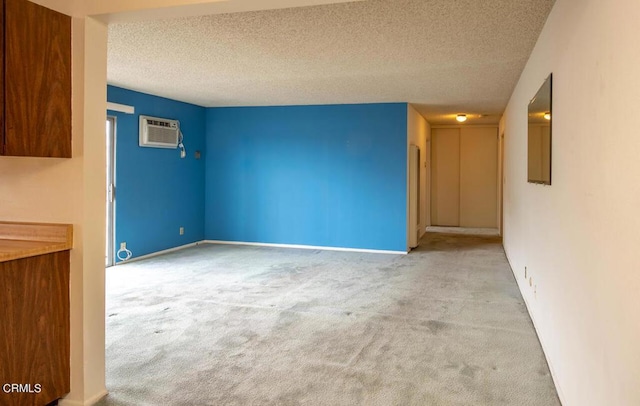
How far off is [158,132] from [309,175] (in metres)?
2.43

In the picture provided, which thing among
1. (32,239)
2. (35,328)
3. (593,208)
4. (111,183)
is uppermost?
(111,183)

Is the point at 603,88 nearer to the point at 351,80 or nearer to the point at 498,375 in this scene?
the point at 498,375

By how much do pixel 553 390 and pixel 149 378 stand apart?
230 centimetres

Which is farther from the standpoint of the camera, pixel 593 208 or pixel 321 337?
pixel 321 337

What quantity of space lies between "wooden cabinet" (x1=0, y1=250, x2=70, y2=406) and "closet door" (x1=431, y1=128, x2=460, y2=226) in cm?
954

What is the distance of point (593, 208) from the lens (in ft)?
6.23

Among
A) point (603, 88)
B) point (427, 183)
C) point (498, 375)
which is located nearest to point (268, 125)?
point (427, 183)

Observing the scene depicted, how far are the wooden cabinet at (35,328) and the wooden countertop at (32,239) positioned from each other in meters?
0.04

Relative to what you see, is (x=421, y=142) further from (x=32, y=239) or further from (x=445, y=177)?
(x=32, y=239)

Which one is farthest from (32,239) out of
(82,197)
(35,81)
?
(35,81)

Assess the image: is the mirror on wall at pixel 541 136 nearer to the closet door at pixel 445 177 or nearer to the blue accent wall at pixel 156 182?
the blue accent wall at pixel 156 182

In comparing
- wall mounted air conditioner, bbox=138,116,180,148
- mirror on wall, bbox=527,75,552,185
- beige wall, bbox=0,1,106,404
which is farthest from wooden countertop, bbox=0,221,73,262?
wall mounted air conditioner, bbox=138,116,180,148

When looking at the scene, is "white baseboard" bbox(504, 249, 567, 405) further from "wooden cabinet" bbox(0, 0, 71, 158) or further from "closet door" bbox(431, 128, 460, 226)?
"closet door" bbox(431, 128, 460, 226)

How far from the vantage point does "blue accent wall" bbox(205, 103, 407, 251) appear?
24.5 ft
